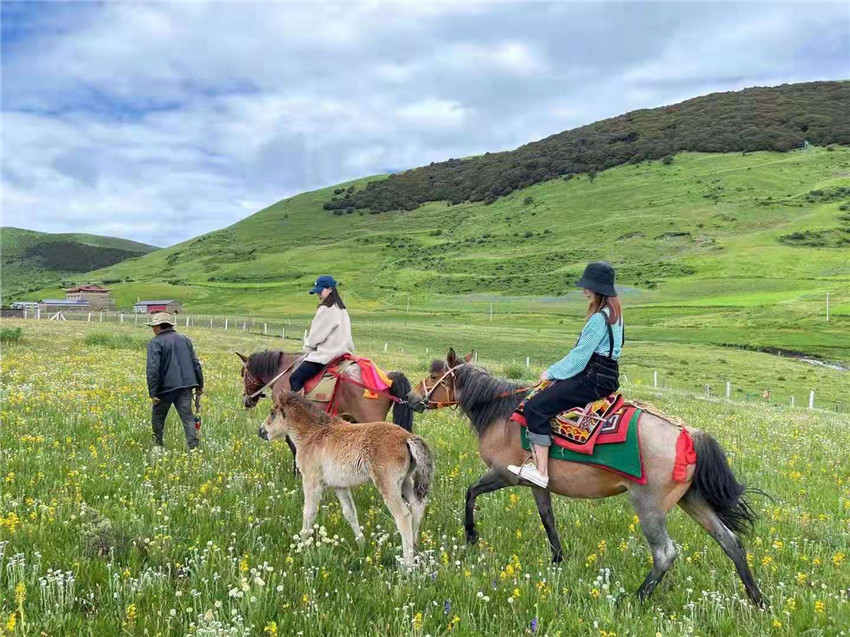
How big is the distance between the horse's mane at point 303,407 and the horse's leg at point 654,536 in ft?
13.3

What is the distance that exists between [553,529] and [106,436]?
7641mm

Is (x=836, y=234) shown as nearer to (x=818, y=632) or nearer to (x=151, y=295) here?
(x=818, y=632)

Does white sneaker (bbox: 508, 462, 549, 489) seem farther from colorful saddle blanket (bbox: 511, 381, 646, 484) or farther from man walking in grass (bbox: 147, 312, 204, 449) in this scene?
man walking in grass (bbox: 147, 312, 204, 449)

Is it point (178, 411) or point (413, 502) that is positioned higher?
point (178, 411)

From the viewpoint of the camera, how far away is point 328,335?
33.1 ft

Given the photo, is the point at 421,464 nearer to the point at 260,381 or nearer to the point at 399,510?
the point at 399,510

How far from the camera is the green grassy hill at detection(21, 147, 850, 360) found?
86.1m

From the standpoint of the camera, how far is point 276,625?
4.05 meters

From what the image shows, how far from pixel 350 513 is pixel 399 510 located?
A: 0.89 meters

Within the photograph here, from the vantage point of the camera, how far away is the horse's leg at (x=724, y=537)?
18.8ft

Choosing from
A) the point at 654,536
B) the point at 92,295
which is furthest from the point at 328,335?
the point at 92,295

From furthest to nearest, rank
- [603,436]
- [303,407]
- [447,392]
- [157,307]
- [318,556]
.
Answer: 1. [157,307]
2. [447,392]
3. [303,407]
4. [603,436]
5. [318,556]

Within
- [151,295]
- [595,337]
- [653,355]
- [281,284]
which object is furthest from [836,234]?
[151,295]

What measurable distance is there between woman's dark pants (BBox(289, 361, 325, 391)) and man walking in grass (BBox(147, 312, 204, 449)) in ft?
6.51
